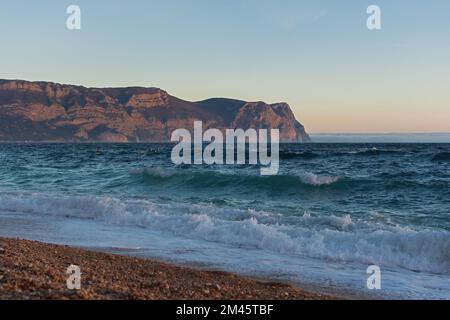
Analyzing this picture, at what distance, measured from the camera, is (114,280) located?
291 inches

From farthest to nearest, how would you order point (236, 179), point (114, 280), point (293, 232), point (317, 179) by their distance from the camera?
point (236, 179), point (317, 179), point (293, 232), point (114, 280)

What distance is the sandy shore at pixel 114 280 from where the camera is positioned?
6.15 m

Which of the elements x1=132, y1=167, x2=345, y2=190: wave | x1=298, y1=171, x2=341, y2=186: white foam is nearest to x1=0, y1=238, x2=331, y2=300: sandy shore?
x1=132, y1=167, x2=345, y2=190: wave

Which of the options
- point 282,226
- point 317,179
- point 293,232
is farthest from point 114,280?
point 317,179

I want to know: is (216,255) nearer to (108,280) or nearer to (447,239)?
(108,280)

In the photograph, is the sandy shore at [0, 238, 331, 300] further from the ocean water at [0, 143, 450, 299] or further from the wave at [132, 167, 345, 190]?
the wave at [132, 167, 345, 190]

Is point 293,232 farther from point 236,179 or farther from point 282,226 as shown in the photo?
point 236,179

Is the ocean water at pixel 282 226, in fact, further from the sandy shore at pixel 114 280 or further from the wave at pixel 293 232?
the sandy shore at pixel 114 280

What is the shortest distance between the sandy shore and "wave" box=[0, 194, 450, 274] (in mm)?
3392

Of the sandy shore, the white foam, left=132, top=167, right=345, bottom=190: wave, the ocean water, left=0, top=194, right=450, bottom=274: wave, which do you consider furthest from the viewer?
left=132, top=167, right=345, bottom=190: wave

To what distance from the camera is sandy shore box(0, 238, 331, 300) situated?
6.15m

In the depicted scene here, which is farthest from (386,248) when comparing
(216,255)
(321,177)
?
(321,177)

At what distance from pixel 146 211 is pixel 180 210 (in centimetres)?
122

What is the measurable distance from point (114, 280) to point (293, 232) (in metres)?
6.65
